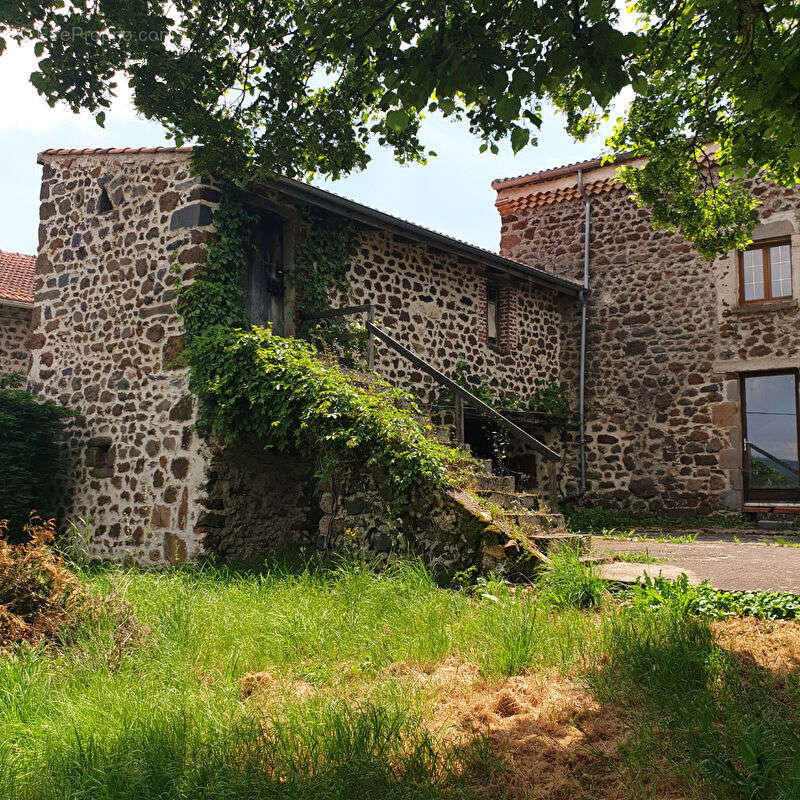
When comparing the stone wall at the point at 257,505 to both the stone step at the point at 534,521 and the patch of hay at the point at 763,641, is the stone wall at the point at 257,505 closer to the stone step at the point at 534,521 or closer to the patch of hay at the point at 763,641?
the stone step at the point at 534,521

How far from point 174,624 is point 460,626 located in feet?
6.37

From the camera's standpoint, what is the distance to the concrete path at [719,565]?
532 cm

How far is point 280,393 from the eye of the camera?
753cm

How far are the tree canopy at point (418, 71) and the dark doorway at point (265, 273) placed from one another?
226cm

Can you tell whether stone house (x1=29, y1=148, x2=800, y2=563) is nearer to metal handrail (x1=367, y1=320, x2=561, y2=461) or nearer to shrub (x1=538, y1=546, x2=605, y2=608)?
shrub (x1=538, y1=546, x2=605, y2=608)

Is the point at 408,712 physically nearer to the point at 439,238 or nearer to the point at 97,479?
the point at 97,479

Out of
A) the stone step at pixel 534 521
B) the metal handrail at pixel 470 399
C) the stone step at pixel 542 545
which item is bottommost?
the stone step at pixel 542 545

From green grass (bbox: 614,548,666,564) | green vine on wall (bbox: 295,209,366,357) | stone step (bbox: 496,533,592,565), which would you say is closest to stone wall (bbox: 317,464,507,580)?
stone step (bbox: 496,533,592,565)

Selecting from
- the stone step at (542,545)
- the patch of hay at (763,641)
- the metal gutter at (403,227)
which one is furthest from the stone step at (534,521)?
the metal gutter at (403,227)

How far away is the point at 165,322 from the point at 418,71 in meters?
5.53

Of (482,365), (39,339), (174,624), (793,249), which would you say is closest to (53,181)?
(39,339)

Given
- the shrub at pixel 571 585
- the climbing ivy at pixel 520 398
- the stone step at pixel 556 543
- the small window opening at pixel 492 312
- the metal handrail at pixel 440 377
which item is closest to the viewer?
the shrub at pixel 571 585

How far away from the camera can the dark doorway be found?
933 centimetres

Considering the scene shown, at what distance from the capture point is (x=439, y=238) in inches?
413
